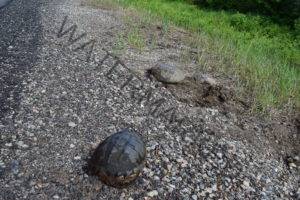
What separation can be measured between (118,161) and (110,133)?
3.74 ft

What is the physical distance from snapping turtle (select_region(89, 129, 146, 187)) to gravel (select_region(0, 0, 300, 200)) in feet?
0.41

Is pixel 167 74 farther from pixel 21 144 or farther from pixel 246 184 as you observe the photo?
pixel 21 144

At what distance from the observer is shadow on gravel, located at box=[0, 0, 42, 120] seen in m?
6.63

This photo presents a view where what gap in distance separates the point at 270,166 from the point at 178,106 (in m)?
1.81

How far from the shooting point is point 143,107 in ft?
22.4

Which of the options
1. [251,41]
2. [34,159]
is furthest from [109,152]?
[251,41]

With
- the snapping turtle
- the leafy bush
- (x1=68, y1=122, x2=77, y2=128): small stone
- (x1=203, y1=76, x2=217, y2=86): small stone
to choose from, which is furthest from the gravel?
the leafy bush

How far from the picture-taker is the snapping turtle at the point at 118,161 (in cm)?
489

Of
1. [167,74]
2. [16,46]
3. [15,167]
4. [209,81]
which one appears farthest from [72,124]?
[16,46]

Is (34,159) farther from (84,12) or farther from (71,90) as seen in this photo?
(84,12)

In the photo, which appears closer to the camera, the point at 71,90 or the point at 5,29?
the point at 71,90

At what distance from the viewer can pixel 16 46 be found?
870cm

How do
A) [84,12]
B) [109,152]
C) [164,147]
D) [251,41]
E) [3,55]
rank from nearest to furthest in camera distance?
[109,152]
[164,147]
[3,55]
[251,41]
[84,12]

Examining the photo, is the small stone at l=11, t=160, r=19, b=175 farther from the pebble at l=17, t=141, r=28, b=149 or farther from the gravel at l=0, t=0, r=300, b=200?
the pebble at l=17, t=141, r=28, b=149
